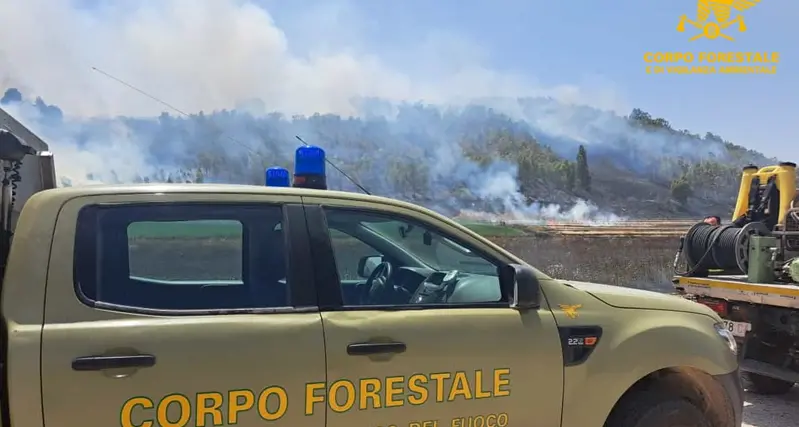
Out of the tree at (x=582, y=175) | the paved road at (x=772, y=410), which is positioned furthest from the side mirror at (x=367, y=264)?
the tree at (x=582, y=175)

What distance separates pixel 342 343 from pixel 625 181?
41886mm

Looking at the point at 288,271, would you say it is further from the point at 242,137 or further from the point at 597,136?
the point at 597,136

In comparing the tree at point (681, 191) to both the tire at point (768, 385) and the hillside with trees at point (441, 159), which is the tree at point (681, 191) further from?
the tire at point (768, 385)

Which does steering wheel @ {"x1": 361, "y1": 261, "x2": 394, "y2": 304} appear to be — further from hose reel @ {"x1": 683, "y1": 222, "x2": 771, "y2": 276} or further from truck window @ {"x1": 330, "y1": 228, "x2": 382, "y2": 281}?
hose reel @ {"x1": 683, "y1": 222, "x2": 771, "y2": 276}

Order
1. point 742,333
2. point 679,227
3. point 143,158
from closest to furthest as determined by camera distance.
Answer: point 742,333 < point 679,227 < point 143,158

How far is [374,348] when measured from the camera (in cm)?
252

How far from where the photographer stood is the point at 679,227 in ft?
72.8

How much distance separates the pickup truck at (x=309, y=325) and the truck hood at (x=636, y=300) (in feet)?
0.04

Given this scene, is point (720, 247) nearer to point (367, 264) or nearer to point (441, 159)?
point (367, 264)

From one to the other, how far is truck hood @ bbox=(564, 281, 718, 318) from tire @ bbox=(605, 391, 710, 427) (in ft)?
1.39

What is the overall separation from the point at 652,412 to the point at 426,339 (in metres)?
1.23

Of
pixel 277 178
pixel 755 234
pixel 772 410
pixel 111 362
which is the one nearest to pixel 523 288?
pixel 277 178

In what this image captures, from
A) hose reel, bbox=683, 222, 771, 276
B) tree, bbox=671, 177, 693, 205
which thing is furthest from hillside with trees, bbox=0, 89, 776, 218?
hose reel, bbox=683, 222, 771, 276

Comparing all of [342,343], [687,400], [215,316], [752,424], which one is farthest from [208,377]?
[752,424]
